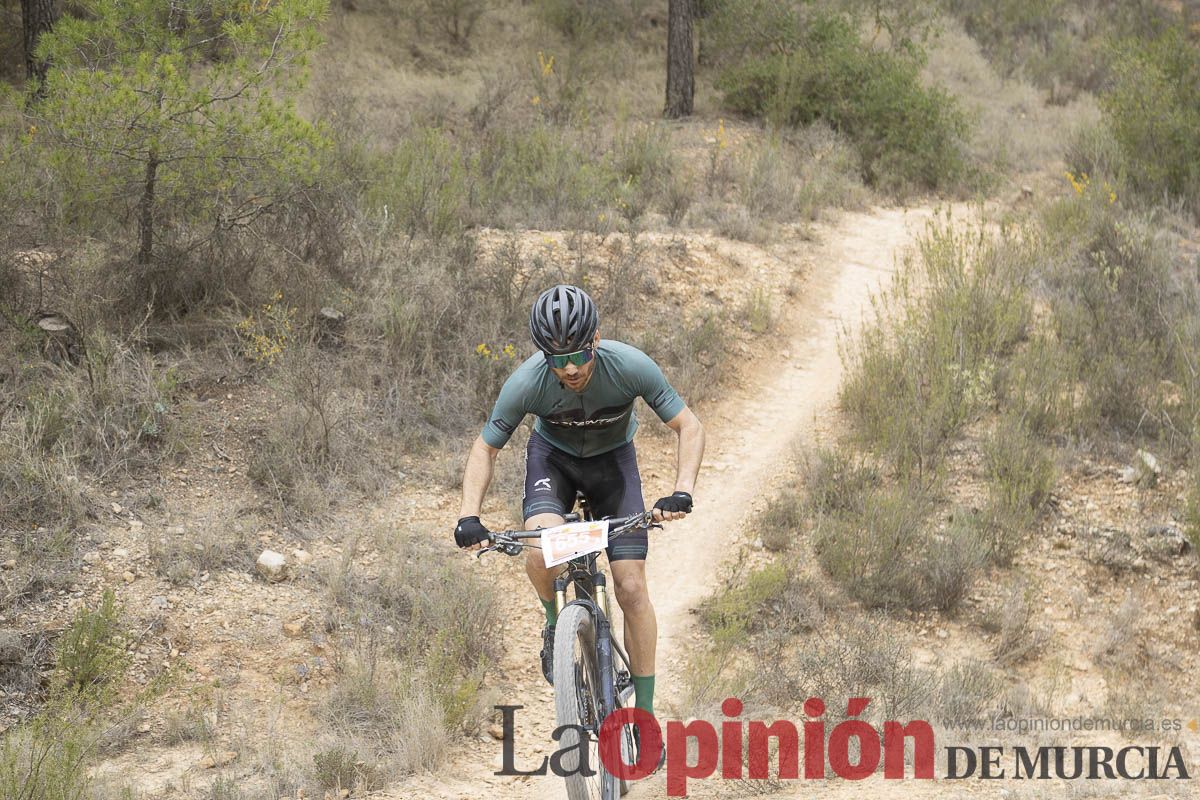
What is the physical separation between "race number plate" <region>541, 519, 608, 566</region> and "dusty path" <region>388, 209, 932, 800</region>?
139cm

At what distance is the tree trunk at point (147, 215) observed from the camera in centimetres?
705

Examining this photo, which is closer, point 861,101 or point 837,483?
point 837,483

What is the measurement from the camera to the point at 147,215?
23.8 ft

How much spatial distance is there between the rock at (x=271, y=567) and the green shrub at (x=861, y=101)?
9522 mm

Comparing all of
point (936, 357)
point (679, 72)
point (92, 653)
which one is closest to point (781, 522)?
point (936, 357)

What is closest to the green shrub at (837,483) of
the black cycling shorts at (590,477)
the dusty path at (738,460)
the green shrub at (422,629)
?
the dusty path at (738,460)

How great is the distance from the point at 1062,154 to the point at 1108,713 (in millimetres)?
11548

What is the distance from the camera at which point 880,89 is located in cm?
1381

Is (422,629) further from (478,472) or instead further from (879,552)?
(879,552)

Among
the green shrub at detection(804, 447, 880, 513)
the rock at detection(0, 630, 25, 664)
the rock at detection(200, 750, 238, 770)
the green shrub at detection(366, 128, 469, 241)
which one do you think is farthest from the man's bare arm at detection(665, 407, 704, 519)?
the green shrub at detection(366, 128, 469, 241)

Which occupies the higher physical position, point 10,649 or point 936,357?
point 936,357

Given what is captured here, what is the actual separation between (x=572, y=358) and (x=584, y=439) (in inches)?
20.3

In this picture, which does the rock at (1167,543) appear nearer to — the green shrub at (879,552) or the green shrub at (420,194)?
the green shrub at (879,552)

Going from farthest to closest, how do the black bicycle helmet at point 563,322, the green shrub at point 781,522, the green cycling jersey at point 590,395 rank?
the green shrub at point 781,522, the green cycling jersey at point 590,395, the black bicycle helmet at point 563,322
